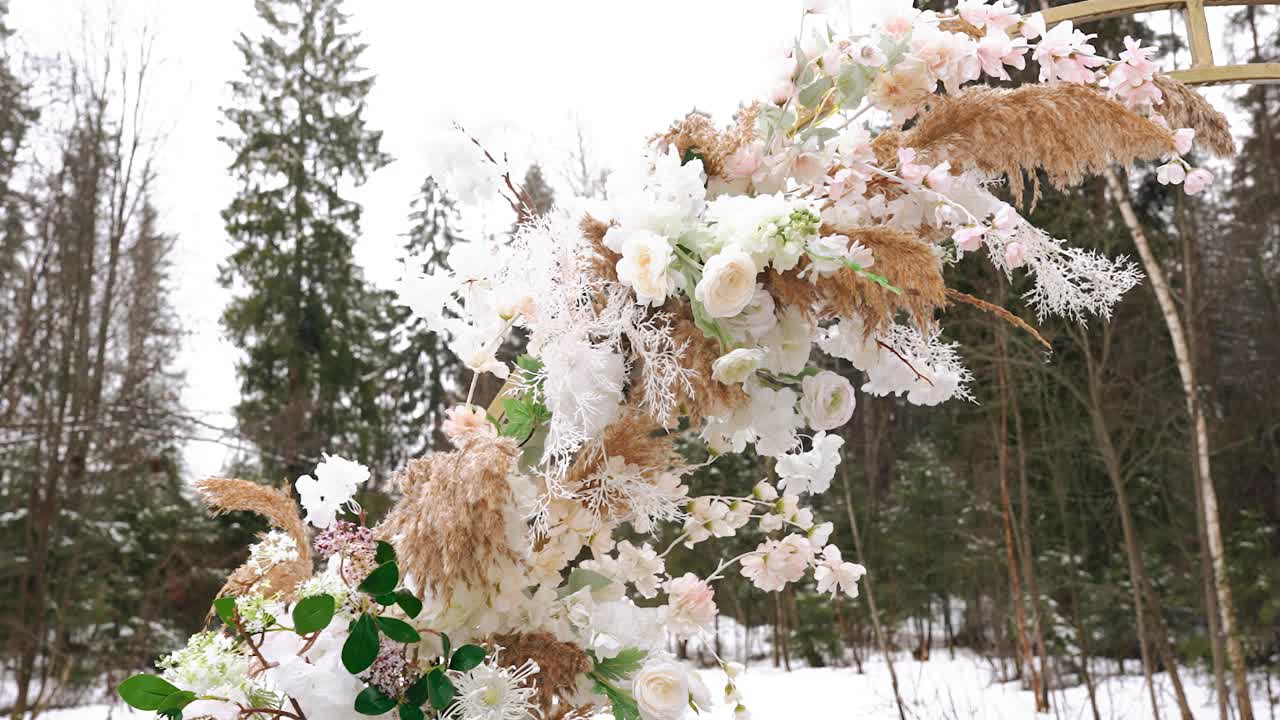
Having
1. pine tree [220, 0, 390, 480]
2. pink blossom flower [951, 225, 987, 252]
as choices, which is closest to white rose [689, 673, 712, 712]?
pink blossom flower [951, 225, 987, 252]

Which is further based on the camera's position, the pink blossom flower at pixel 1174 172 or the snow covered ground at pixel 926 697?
the snow covered ground at pixel 926 697

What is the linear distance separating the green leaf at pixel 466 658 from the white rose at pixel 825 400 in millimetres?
356

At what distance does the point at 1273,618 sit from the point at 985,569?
2.30 metres

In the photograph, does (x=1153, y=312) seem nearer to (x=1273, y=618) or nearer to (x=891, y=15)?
(x=1273, y=618)

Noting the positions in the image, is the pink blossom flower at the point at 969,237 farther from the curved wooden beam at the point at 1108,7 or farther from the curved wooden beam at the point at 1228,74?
the curved wooden beam at the point at 1228,74

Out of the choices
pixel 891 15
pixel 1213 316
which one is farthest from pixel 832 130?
pixel 1213 316

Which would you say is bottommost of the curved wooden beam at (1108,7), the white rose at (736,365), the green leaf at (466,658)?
the green leaf at (466,658)

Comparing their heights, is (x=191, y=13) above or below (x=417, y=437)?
above

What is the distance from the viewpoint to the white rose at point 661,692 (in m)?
0.86

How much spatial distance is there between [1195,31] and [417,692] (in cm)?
186

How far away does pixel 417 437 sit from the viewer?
12867 mm

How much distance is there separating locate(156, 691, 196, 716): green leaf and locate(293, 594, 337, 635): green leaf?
104 mm

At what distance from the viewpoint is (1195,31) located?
1.84m

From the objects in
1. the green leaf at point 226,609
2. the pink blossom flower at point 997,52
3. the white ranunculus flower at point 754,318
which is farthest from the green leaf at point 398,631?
the pink blossom flower at point 997,52
